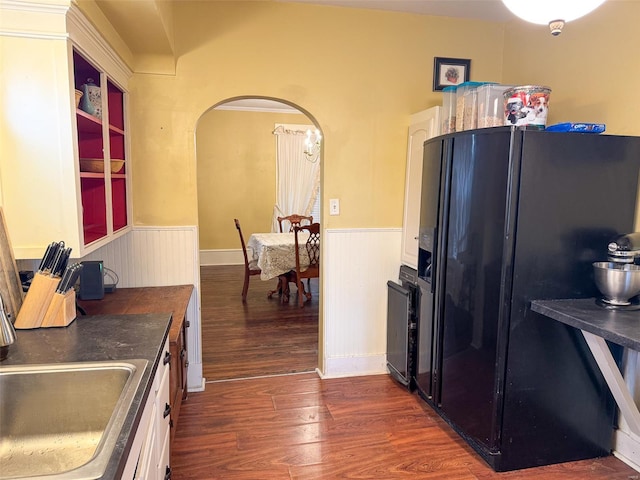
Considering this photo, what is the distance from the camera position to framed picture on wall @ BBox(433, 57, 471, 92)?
2918 mm

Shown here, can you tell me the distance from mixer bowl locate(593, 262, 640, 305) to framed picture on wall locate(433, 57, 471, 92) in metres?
1.64

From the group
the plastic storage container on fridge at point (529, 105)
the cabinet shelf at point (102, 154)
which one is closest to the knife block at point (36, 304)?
the cabinet shelf at point (102, 154)

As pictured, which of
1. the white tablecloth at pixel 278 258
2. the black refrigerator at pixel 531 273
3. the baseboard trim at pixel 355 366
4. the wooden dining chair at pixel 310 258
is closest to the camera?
the black refrigerator at pixel 531 273

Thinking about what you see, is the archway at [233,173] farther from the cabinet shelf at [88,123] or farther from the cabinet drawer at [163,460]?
the cabinet drawer at [163,460]

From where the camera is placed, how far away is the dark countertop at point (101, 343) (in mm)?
1316

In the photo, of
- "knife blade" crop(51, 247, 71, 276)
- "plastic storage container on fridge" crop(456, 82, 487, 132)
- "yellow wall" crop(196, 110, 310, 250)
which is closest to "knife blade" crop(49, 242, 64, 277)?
"knife blade" crop(51, 247, 71, 276)

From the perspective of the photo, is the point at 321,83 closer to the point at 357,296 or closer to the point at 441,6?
the point at 441,6

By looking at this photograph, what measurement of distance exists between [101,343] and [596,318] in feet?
6.20

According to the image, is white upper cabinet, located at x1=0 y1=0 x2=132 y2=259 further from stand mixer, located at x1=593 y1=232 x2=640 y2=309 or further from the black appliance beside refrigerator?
stand mixer, located at x1=593 y1=232 x2=640 y2=309

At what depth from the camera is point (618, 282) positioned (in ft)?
→ 5.98

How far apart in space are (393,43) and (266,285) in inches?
147

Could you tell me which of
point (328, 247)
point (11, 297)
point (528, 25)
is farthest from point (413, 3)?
point (11, 297)

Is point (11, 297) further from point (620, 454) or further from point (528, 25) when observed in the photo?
point (528, 25)

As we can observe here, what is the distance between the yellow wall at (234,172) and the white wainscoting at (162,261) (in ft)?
13.2
